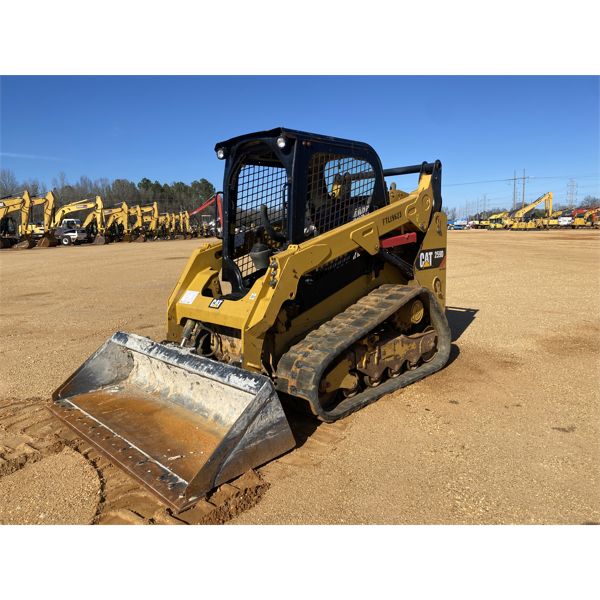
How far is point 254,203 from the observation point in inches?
201

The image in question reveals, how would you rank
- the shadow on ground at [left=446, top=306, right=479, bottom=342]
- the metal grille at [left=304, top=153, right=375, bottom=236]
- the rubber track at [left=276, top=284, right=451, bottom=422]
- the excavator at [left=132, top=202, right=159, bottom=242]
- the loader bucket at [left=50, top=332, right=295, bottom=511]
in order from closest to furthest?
the loader bucket at [left=50, top=332, right=295, bottom=511]
the rubber track at [left=276, top=284, right=451, bottom=422]
the metal grille at [left=304, top=153, right=375, bottom=236]
the shadow on ground at [left=446, top=306, right=479, bottom=342]
the excavator at [left=132, top=202, right=159, bottom=242]

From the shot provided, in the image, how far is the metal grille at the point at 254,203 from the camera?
500cm

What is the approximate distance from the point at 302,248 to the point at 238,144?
1.43 metres

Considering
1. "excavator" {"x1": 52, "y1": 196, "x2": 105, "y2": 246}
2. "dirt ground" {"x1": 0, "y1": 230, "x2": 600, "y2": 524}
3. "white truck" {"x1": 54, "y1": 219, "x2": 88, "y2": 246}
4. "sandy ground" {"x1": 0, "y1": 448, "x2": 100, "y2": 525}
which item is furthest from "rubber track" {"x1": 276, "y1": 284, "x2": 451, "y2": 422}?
"white truck" {"x1": 54, "y1": 219, "x2": 88, "y2": 246}

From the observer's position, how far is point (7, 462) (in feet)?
11.4

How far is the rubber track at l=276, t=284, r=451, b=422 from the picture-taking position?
3.81 metres

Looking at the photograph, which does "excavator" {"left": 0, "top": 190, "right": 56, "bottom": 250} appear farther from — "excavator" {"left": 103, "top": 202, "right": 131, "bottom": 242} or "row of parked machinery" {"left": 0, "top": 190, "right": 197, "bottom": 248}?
"excavator" {"left": 103, "top": 202, "right": 131, "bottom": 242}

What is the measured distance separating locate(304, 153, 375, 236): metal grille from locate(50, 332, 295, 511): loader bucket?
69.3 inches

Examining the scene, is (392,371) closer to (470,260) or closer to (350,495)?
(350,495)

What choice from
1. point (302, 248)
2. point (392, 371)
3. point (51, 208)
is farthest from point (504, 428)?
point (51, 208)

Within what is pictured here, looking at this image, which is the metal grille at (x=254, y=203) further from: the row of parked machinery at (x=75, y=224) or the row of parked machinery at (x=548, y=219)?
the row of parked machinery at (x=548, y=219)

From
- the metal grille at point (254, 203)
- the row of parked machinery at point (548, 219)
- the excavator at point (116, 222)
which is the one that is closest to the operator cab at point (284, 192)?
the metal grille at point (254, 203)

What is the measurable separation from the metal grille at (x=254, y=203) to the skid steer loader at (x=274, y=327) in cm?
1

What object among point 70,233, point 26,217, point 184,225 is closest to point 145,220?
point 184,225
